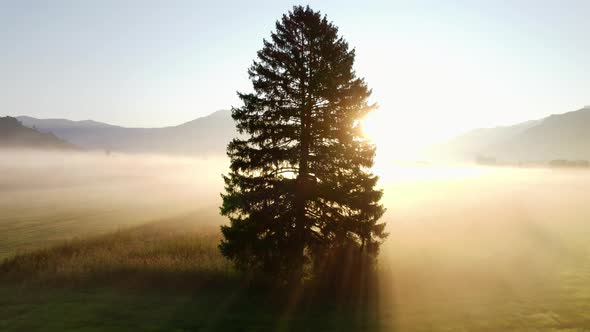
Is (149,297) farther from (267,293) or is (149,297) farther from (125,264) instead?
(267,293)

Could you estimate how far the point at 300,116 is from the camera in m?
17.2

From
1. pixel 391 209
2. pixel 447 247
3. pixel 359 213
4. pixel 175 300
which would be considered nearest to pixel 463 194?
pixel 391 209

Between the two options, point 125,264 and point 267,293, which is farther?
point 125,264

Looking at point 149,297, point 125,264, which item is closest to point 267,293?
point 149,297

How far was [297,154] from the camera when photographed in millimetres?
17203

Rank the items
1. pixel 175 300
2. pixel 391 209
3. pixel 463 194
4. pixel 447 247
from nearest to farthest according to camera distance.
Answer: pixel 175 300 < pixel 447 247 < pixel 391 209 < pixel 463 194

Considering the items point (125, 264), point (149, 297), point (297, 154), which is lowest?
point (149, 297)

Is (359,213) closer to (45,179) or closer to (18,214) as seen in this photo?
(18,214)

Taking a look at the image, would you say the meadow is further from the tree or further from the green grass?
the tree

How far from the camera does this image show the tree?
17.0 metres

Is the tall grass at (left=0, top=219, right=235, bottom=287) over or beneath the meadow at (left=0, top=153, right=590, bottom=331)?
over

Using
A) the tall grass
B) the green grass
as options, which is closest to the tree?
the green grass

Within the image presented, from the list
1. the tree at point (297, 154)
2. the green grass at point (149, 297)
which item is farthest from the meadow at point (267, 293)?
the tree at point (297, 154)

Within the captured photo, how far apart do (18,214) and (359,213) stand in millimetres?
50668
